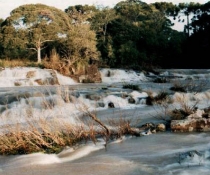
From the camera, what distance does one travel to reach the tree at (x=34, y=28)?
32406mm

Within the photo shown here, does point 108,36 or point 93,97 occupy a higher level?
point 108,36

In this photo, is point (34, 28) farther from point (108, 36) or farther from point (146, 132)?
point (146, 132)

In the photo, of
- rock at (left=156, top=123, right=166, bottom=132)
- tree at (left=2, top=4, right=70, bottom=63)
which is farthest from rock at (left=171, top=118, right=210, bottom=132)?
tree at (left=2, top=4, right=70, bottom=63)

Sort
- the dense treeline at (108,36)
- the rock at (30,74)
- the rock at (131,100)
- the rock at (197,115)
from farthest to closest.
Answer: the dense treeline at (108,36) < the rock at (30,74) < the rock at (131,100) < the rock at (197,115)

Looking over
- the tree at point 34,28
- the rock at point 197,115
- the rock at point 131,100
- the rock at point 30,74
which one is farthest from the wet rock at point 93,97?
the tree at point 34,28

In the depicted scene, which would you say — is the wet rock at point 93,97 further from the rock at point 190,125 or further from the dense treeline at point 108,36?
the dense treeline at point 108,36

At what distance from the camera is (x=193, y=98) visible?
14.2 metres

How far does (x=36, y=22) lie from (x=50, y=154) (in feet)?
91.5

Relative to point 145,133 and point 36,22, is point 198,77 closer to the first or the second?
point 36,22

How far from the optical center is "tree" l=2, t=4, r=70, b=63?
106 feet

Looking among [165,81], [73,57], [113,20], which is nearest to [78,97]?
[165,81]

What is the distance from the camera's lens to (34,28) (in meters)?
32.5

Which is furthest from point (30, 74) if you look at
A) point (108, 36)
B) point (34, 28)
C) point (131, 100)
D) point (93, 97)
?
point (108, 36)

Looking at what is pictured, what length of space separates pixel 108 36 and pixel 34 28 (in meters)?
9.86
